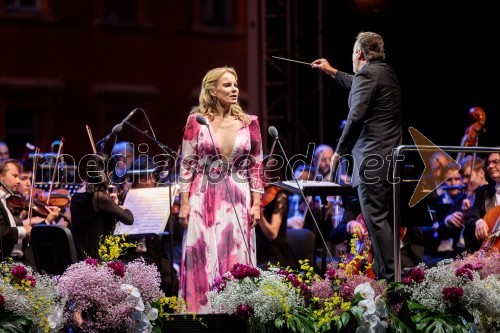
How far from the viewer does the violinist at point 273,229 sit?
27.1 ft

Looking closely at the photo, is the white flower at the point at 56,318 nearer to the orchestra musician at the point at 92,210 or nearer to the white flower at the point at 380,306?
the white flower at the point at 380,306

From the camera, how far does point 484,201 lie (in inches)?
297

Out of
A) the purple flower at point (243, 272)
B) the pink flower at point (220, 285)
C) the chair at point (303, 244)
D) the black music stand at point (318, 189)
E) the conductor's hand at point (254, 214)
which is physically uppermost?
the black music stand at point (318, 189)

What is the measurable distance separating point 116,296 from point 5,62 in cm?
1409

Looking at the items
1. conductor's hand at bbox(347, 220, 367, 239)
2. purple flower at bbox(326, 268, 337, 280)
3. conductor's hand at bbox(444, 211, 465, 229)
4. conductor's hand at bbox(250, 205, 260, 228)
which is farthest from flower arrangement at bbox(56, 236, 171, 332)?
conductor's hand at bbox(444, 211, 465, 229)

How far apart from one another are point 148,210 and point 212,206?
1.16 metres

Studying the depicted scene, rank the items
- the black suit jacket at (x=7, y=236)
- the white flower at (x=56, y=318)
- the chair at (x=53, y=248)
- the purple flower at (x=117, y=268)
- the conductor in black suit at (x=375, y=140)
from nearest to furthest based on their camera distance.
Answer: the white flower at (x=56, y=318) → the purple flower at (x=117, y=268) → the conductor in black suit at (x=375, y=140) → the chair at (x=53, y=248) → the black suit jacket at (x=7, y=236)

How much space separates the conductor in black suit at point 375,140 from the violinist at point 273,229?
78.2 inches

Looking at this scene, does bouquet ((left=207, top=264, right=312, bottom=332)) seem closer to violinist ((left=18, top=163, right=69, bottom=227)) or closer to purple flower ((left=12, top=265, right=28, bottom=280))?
purple flower ((left=12, top=265, right=28, bottom=280))

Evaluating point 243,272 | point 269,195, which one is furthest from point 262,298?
point 269,195

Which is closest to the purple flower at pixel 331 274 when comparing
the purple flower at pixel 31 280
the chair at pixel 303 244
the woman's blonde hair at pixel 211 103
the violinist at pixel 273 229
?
the woman's blonde hair at pixel 211 103

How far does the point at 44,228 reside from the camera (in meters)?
6.50

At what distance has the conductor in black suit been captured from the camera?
20.3 ft

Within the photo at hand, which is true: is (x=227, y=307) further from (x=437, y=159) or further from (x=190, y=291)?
(x=437, y=159)
